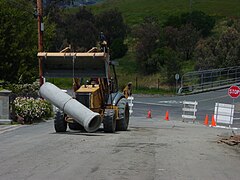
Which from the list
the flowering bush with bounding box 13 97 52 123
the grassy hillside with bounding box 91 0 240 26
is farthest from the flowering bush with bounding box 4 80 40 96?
the grassy hillside with bounding box 91 0 240 26

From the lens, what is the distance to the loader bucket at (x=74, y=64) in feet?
61.7

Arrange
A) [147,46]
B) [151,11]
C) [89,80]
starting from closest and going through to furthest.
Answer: [89,80], [147,46], [151,11]

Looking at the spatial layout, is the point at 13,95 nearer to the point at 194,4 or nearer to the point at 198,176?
the point at 198,176

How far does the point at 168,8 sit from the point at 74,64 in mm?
89077

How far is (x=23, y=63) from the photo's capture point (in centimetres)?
3506

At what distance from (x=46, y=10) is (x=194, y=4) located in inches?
1768

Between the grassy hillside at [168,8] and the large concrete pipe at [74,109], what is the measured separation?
76.5 metres

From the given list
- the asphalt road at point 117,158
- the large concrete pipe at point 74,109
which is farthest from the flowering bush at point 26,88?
the asphalt road at point 117,158

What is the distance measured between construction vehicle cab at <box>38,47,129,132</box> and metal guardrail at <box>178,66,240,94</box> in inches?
1496

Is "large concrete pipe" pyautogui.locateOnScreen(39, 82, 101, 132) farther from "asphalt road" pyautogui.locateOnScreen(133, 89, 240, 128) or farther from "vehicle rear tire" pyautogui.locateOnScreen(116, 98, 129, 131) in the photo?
"asphalt road" pyautogui.locateOnScreen(133, 89, 240, 128)

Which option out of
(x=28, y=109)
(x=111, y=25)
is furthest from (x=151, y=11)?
(x=28, y=109)

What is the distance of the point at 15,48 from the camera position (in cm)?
3456

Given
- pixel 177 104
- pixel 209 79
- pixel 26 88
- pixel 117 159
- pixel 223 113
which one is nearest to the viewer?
pixel 117 159

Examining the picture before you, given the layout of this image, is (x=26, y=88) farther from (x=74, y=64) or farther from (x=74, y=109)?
(x=74, y=109)
